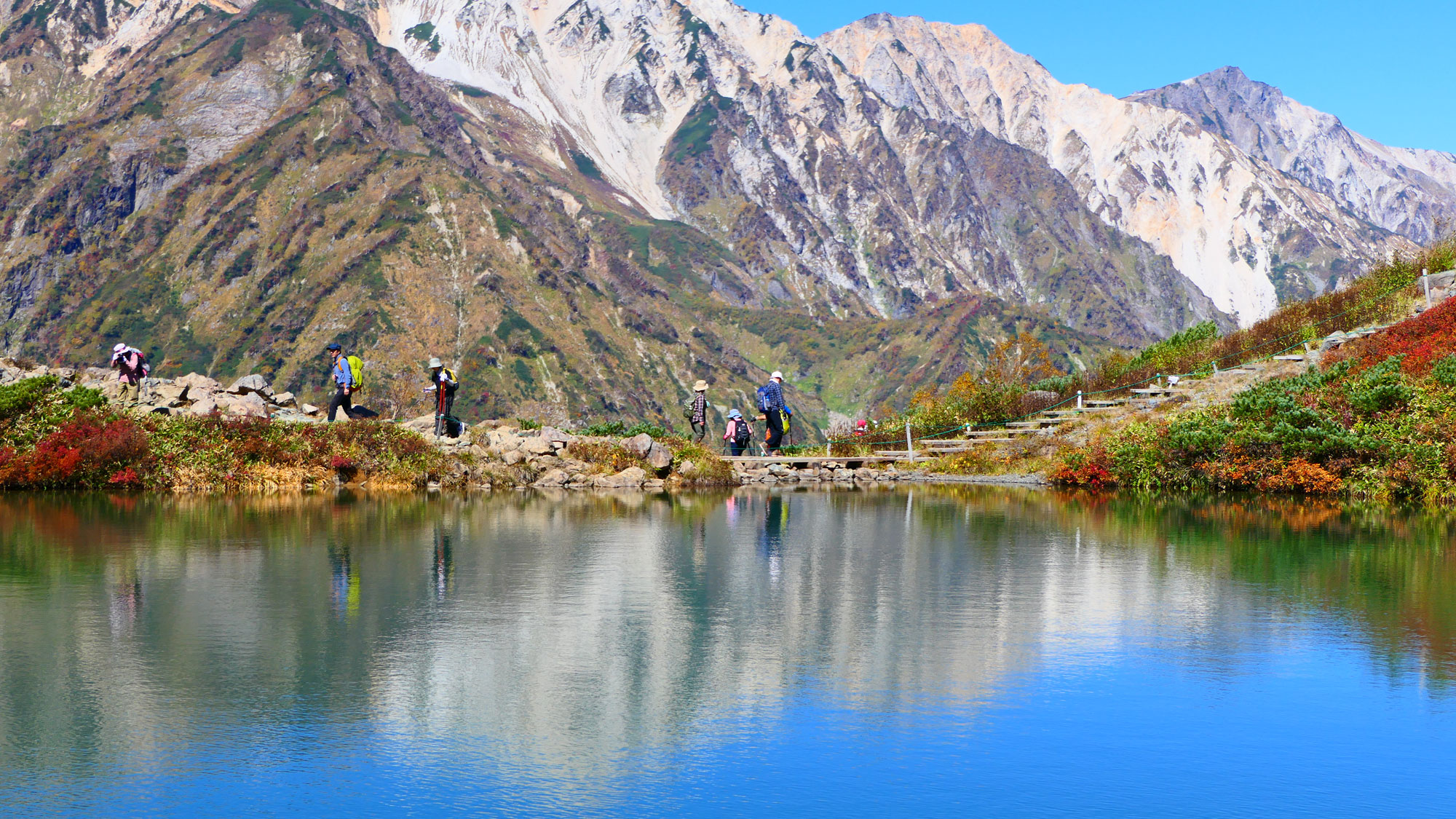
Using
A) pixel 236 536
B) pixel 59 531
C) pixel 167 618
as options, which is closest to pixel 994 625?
pixel 167 618

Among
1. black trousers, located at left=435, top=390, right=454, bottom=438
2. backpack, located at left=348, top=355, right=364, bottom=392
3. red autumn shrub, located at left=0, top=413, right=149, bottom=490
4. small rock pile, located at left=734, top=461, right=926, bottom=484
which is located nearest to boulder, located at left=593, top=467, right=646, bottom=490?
small rock pile, located at left=734, top=461, right=926, bottom=484

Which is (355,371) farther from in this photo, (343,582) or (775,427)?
(343,582)

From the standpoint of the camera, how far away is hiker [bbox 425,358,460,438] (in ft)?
120

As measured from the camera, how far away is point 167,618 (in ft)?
46.3

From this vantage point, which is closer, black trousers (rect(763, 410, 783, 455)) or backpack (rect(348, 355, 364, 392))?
backpack (rect(348, 355, 364, 392))

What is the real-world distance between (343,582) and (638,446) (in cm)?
2120

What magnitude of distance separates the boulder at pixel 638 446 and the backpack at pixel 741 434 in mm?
3617

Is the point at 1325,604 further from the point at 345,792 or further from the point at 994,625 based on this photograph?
the point at 345,792

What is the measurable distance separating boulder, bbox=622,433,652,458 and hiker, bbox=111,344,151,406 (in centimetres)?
1300

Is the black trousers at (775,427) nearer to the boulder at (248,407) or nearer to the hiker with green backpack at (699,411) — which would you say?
the hiker with green backpack at (699,411)

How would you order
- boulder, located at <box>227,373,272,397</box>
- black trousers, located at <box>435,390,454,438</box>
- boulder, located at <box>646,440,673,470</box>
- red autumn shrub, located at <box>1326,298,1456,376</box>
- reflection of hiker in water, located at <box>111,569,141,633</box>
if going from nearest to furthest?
1. reflection of hiker in water, located at <box>111,569,141,633</box>
2. red autumn shrub, located at <box>1326,298,1456,376</box>
3. black trousers, located at <box>435,390,454,438</box>
4. boulder, located at <box>646,440,673,470</box>
5. boulder, located at <box>227,373,272,397</box>

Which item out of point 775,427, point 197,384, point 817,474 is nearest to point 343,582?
point 775,427

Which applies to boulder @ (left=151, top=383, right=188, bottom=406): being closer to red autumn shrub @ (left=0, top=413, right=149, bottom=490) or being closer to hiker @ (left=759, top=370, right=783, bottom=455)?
red autumn shrub @ (left=0, top=413, right=149, bottom=490)

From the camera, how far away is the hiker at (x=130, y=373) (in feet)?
117
